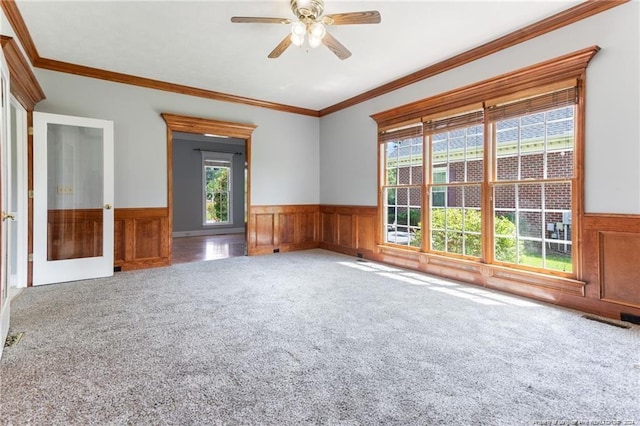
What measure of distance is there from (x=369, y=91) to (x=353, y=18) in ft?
8.80

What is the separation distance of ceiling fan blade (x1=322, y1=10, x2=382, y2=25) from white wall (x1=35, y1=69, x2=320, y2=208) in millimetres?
3238

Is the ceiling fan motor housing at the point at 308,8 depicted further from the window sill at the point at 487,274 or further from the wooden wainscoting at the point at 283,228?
the wooden wainscoting at the point at 283,228

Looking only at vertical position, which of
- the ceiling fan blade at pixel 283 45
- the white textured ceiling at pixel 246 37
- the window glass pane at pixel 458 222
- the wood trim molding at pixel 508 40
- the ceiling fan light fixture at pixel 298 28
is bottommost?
the window glass pane at pixel 458 222

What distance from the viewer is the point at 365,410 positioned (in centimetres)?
160

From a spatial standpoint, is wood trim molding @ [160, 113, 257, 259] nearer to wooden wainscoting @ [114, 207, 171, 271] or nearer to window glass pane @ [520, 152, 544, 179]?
wooden wainscoting @ [114, 207, 171, 271]

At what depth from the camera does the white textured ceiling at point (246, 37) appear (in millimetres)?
2984

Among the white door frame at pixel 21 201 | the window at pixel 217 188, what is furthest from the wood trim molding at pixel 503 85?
the window at pixel 217 188

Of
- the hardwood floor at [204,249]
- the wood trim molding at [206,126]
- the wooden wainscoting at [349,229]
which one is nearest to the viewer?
the wood trim molding at [206,126]

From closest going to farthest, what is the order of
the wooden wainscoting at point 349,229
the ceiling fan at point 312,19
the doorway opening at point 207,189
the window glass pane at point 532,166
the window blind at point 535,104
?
the ceiling fan at point 312,19 → the window blind at point 535,104 → the window glass pane at point 532,166 → the wooden wainscoting at point 349,229 → the doorway opening at point 207,189

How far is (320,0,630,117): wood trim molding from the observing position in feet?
9.57

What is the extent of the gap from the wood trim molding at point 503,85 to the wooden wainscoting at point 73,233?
14.6 feet

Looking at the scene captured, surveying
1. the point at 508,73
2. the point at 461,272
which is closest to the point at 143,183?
the point at 461,272

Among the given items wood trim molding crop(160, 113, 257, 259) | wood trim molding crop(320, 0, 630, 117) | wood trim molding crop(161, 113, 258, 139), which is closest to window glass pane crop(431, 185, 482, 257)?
wood trim molding crop(320, 0, 630, 117)

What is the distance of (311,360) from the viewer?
6.88ft
